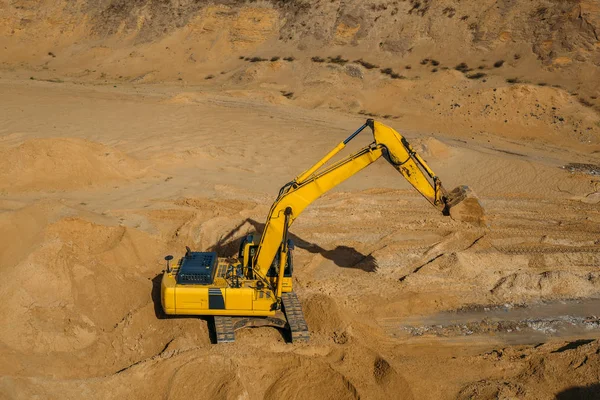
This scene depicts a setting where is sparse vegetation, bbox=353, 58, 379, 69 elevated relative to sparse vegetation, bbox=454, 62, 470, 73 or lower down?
elevated

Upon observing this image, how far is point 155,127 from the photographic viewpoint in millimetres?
20812

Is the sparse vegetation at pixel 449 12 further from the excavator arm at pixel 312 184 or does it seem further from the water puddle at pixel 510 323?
the excavator arm at pixel 312 184

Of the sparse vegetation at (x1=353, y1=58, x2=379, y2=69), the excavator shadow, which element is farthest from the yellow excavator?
the sparse vegetation at (x1=353, y1=58, x2=379, y2=69)

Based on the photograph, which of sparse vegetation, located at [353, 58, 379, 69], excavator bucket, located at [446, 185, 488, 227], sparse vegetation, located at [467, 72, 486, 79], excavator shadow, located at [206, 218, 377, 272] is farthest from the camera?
sparse vegetation, located at [353, 58, 379, 69]

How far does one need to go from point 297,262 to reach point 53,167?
24.1 ft

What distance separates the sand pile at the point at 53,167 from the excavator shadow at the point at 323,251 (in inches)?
176

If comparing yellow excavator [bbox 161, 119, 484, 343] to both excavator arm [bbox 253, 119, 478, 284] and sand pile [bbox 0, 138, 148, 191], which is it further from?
sand pile [bbox 0, 138, 148, 191]

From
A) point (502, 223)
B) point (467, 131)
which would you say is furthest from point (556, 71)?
point (502, 223)

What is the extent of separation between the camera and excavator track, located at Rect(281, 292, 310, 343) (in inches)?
343

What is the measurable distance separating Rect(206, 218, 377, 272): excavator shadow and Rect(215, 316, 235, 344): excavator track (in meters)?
3.57

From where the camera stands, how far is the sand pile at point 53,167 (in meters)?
14.1

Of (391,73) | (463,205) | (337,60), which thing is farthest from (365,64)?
(463,205)

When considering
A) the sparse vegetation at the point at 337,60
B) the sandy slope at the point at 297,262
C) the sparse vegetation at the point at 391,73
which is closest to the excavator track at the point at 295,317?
the sandy slope at the point at 297,262

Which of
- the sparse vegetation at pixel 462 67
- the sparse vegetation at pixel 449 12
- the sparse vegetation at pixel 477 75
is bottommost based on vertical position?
the sparse vegetation at pixel 477 75
